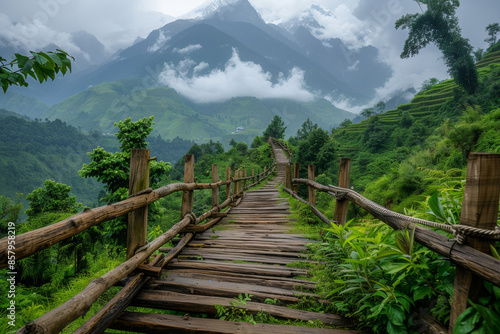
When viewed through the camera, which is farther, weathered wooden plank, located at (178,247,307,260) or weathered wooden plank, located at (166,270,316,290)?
weathered wooden plank, located at (178,247,307,260)

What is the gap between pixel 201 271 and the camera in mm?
2551

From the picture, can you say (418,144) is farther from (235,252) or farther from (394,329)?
(394,329)

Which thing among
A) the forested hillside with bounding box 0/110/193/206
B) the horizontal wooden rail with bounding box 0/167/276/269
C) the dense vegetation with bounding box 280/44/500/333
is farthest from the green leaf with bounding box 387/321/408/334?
the forested hillside with bounding box 0/110/193/206

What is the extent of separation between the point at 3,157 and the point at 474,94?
389ft

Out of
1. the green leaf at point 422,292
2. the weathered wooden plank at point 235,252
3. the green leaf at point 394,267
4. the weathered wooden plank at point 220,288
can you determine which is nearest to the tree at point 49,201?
the weathered wooden plank at point 235,252

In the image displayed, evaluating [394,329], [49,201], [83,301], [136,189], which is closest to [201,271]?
[136,189]

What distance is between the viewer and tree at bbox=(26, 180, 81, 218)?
42.7 ft

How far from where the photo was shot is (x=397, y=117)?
43.2 meters

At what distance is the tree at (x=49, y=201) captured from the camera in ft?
42.7

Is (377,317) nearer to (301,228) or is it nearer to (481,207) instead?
(481,207)

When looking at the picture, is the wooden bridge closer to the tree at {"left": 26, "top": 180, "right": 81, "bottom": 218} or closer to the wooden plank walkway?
the wooden plank walkway

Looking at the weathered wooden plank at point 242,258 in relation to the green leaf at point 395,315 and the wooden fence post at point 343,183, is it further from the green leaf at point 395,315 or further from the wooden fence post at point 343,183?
the green leaf at point 395,315

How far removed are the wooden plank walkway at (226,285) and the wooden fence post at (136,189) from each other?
41 centimetres

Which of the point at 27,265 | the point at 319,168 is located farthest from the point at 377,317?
the point at 319,168
